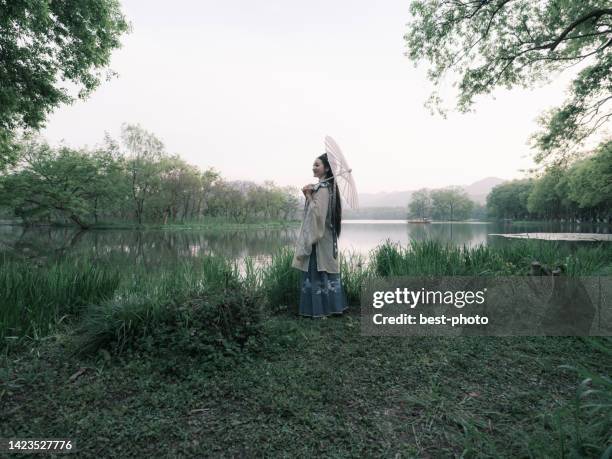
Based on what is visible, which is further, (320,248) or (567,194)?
(567,194)

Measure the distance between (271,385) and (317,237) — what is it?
200 cm

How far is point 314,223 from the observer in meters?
4.13

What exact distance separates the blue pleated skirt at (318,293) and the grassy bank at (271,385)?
20 centimetres

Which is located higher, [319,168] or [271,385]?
[319,168]

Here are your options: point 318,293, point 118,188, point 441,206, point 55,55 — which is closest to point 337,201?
point 318,293

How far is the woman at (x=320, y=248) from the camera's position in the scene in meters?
4.14

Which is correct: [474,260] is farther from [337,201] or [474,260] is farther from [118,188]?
[118,188]

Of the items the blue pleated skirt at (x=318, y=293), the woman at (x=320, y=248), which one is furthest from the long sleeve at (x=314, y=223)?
the blue pleated skirt at (x=318, y=293)

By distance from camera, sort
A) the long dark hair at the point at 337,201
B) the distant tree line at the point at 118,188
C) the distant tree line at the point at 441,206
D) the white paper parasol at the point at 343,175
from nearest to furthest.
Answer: the white paper parasol at the point at 343,175 → the long dark hair at the point at 337,201 → the distant tree line at the point at 118,188 → the distant tree line at the point at 441,206

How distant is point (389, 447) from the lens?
1.88 meters

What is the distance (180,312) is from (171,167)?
46.6m

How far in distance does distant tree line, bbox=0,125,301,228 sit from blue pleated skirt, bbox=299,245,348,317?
1181 inches

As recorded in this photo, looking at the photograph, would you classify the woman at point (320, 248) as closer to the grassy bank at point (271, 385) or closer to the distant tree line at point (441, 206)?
the grassy bank at point (271, 385)

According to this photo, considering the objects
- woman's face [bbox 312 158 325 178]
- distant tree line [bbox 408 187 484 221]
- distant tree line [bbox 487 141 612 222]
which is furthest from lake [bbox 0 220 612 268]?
distant tree line [bbox 408 187 484 221]
